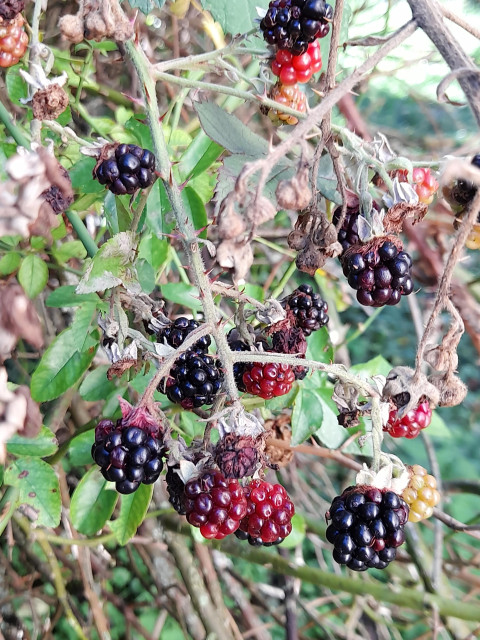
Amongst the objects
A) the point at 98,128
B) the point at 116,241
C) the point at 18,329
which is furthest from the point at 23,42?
the point at 18,329

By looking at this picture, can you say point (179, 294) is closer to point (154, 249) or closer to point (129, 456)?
point (154, 249)

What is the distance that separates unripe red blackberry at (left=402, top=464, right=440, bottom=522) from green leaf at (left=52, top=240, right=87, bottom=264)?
2.03 ft

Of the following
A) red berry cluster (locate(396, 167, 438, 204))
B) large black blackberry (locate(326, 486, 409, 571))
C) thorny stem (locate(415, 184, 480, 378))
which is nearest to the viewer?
thorny stem (locate(415, 184, 480, 378))

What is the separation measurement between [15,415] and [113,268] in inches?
12.0

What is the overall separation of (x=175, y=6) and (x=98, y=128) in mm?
352

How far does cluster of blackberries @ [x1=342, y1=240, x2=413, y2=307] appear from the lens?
597 millimetres

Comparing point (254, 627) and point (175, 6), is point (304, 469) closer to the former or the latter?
point (254, 627)

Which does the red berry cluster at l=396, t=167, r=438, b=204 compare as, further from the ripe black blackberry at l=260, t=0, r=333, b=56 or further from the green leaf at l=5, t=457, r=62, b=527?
the green leaf at l=5, t=457, r=62, b=527

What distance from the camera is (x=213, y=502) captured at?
1.85 ft

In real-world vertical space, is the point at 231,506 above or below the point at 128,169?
below

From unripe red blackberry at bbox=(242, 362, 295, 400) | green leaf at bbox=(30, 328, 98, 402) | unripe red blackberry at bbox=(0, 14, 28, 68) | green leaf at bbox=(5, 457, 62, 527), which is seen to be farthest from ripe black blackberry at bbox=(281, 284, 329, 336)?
unripe red blackberry at bbox=(0, 14, 28, 68)

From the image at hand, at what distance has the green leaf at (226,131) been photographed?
2.23ft

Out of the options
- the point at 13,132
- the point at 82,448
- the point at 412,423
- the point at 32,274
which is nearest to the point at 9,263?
the point at 32,274

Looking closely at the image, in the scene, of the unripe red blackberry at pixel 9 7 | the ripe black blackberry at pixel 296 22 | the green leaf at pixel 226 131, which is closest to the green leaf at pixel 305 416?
the green leaf at pixel 226 131
